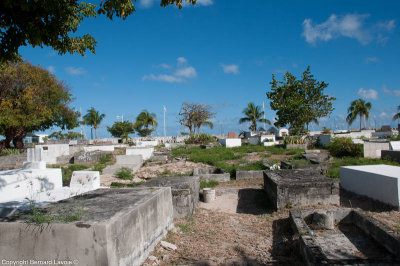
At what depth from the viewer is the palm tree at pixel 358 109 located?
4266 cm

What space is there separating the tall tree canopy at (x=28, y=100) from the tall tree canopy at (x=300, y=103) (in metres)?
21.1

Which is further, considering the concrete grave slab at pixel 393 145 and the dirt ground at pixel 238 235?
the concrete grave slab at pixel 393 145

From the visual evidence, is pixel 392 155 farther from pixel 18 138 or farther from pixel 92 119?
pixel 92 119

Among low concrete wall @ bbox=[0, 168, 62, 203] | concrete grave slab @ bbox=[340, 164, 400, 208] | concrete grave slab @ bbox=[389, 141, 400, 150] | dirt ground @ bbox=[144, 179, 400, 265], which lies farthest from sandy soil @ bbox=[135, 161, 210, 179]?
concrete grave slab @ bbox=[389, 141, 400, 150]

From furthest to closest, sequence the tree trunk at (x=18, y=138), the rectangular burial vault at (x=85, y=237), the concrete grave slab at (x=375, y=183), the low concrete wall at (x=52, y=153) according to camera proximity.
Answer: the tree trunk at (x=18, y=138), the low concrete wall at (x=52, y=153), the concrete grave slab at (x=375, y=183), the rectangular burial vault at (x=85, y=237)

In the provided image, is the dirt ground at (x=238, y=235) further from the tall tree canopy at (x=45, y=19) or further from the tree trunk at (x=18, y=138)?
the tree trunk at (x=18, y=138)

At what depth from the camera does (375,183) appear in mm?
6781

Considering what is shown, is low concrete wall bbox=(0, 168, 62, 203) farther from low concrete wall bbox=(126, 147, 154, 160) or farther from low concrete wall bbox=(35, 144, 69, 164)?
low concrete wall bbox=(35, 144, 69, 164)

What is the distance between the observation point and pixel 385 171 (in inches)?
274

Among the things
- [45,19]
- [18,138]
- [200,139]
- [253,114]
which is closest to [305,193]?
[45,19]

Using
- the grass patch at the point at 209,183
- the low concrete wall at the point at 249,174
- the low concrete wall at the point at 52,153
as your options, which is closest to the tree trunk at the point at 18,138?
the low concrete wall at the point at 52,153

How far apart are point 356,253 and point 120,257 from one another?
3.43 meters

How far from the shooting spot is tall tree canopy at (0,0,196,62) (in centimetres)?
395

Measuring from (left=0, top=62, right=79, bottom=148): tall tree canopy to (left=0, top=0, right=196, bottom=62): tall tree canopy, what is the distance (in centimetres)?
1726
